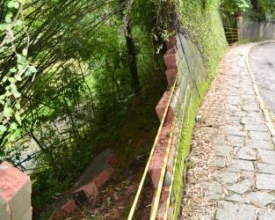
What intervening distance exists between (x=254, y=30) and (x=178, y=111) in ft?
68.4

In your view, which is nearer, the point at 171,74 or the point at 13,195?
the point at 13,195

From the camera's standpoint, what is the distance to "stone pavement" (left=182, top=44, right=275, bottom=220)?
11.9ft

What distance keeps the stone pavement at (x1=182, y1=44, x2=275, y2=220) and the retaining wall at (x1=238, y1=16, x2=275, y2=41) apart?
15786 millimetres

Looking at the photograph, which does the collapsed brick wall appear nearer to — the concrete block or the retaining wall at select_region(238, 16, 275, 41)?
the concrete block

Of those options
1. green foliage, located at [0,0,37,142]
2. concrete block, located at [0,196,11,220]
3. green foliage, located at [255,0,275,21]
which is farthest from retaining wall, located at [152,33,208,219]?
green foliage, located at [255,0,275,21]

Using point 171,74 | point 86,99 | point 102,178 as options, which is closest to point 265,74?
point 86,99

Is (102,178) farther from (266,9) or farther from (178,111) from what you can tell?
(266,9)

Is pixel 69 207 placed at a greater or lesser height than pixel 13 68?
lesser

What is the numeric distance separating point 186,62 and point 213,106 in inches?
41.5

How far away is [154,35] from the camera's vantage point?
5.65m

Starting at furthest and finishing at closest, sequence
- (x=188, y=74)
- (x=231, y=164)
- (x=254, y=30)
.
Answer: (x=254, y=30) < (x=188, y=74) < (x=231, y=164)

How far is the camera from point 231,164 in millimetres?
4523

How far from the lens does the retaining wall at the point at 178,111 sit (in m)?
3.39

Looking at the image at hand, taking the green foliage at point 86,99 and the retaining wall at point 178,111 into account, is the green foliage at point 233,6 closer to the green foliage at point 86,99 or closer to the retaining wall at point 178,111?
the retaining wall at point 178,111
